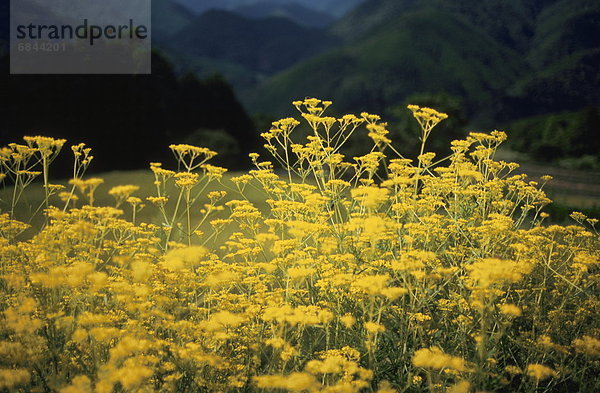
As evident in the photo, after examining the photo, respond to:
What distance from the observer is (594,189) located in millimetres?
19781

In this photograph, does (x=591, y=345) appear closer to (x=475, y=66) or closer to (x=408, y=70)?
(x=408, y=70)

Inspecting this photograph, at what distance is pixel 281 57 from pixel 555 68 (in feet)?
380

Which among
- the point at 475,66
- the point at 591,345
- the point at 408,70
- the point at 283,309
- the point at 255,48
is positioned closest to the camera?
the point at 283,309

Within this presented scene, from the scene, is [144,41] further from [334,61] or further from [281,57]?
[281,57]

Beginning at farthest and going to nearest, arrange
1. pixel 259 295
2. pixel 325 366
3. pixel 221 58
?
pixel 221 58
pixel 259 295
pixel 325 366

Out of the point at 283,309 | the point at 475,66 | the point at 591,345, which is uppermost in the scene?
the point at 475,66

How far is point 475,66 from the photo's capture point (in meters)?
107

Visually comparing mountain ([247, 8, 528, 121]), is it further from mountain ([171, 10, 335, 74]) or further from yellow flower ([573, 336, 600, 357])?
yellow flower ([573, 336, 600, 357])

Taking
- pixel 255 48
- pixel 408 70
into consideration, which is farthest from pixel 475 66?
pixel 255 48

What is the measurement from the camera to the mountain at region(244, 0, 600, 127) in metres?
83.6

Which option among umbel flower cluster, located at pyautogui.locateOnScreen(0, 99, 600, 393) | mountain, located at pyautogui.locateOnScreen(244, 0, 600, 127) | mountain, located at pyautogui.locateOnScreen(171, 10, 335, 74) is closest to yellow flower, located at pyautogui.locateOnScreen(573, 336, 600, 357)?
umbel flower cluster, located at pyautogui.locateOnScreen(0, 99, 600, 393)

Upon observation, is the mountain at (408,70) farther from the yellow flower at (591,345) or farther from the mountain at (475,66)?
the yellow flower at (591,345)

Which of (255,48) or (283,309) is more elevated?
(255,48)

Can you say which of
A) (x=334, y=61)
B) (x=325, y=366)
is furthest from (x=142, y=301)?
(x=334, y=61)
